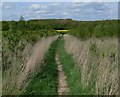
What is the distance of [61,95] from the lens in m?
9.81

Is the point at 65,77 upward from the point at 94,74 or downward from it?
downward

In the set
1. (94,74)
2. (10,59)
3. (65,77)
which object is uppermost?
(10,59)

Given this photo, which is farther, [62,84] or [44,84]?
[62,84]

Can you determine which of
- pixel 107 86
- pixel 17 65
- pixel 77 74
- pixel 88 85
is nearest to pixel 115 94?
pixel 107 86

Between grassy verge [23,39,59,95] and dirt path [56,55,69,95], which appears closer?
grassy verge [23,39,59,95]

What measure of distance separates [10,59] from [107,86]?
318 cm

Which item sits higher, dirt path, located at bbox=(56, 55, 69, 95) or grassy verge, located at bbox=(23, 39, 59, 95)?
grassy verge, located at bbox=(23, 39, 59, 95)

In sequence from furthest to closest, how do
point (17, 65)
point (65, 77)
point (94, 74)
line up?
point (65, 77) < point (94, 74) < point (17, 65)

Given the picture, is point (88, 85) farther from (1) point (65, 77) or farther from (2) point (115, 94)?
(1) point (65, 77)

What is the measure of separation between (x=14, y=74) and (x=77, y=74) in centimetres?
453

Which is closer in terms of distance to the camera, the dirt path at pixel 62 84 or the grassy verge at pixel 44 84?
the grassy verge at pixel 44 84

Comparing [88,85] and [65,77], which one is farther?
[65,77]

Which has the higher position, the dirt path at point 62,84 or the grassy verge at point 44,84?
Result: the grassy verge at point 44,84

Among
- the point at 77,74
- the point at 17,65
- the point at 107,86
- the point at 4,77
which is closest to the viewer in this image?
the point at 107,86
